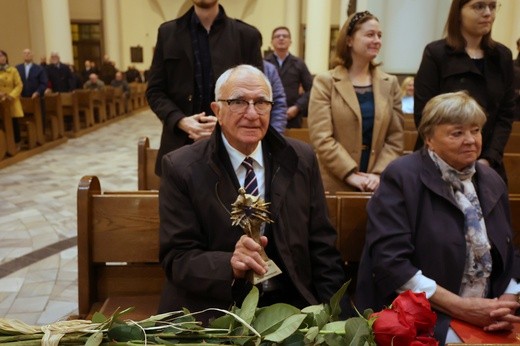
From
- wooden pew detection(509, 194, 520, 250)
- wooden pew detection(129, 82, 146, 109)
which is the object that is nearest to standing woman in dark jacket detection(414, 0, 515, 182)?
wooden pew detection(509, 194, 520, 250)

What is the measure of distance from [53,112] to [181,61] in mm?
8721

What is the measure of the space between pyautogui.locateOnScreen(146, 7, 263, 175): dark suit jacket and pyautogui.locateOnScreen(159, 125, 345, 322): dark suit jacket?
78cm

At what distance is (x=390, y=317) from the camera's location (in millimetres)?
1028

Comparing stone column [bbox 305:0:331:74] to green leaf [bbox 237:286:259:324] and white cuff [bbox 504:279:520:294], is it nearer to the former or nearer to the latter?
white cuff [bbox 504:279:520:294]

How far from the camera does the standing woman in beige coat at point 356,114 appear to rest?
118 inches

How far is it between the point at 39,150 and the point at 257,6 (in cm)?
1702

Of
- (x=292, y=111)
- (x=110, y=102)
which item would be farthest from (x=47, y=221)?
(x=110, y=102)

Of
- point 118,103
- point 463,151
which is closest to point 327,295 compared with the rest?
point 463,151

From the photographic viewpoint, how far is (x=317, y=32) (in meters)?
16.3

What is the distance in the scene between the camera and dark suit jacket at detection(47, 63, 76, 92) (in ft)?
46.2

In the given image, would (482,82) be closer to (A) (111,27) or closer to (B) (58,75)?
(B) (58,75)

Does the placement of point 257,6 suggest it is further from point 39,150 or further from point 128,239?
point 128,239

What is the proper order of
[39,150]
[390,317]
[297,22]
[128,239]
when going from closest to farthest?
[390,317]
[128,239]
[39,150]
[297,22]

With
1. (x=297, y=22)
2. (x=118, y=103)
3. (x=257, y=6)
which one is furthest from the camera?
(x=257, y=6)
